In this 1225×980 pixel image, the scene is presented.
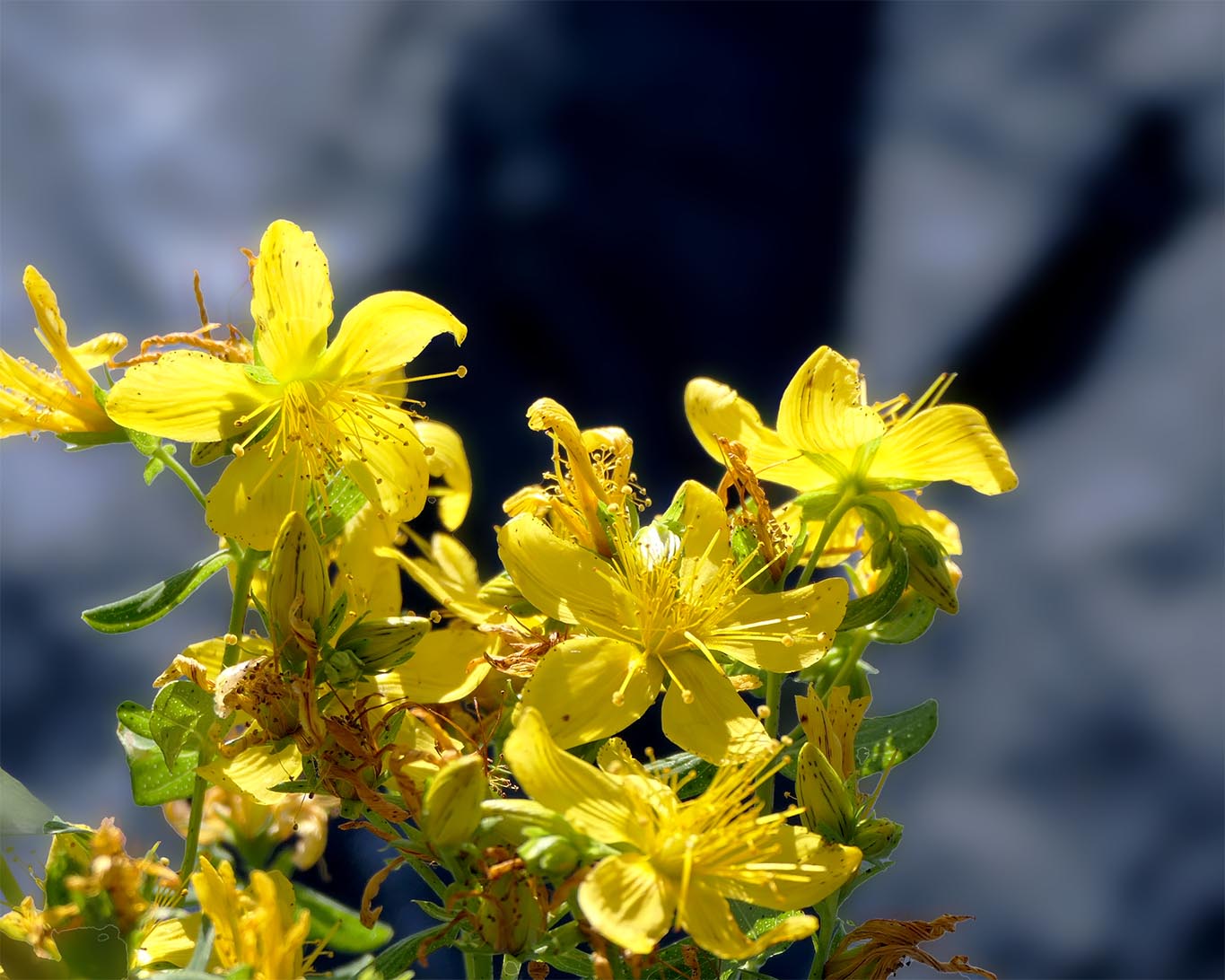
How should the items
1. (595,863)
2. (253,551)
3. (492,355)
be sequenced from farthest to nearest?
(492,355)
(253,551)
(595,863)

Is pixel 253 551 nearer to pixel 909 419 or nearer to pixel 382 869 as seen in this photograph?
pixel 382 869

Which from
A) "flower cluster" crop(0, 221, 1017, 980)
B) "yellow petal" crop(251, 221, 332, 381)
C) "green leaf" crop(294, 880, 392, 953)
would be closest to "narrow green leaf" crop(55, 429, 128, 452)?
"flower cluster" crop(0, 221, 1017, 980)

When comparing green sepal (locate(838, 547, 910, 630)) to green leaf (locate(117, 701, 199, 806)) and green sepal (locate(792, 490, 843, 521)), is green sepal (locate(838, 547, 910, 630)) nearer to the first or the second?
green sepal (locate(792, 490, 843, 521))

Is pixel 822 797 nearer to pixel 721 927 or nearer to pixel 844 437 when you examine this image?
pixel 721 927

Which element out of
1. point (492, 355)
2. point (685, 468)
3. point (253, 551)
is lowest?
point (253, 551)

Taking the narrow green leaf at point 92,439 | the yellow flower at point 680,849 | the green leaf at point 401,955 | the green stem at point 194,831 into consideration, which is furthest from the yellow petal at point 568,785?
the narrow green leaf at point 92,439

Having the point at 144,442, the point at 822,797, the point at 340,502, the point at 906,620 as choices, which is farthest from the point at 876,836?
the point at 144,442

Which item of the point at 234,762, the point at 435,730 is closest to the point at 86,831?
the point at 234,762
